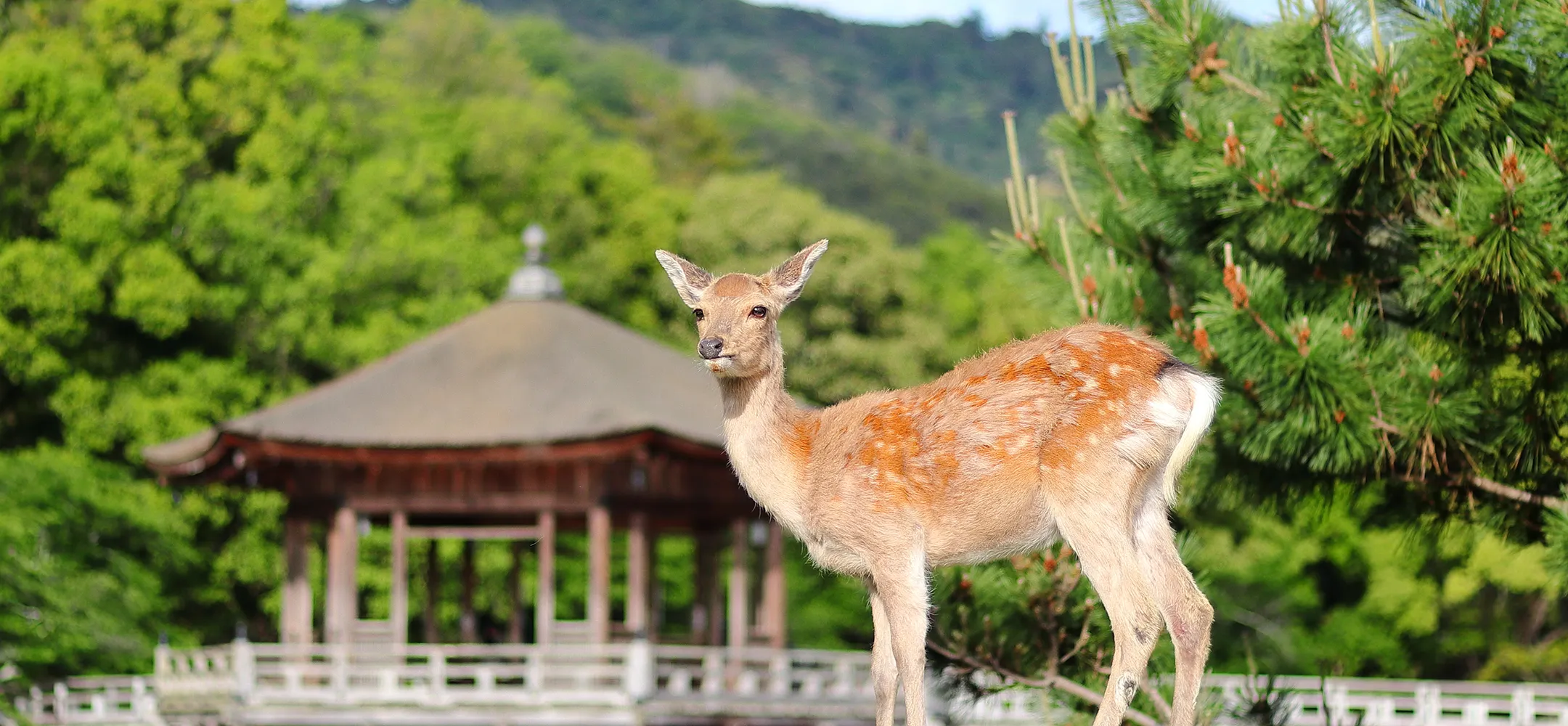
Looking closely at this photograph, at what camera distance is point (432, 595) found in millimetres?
27219

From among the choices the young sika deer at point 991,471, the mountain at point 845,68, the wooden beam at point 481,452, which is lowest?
the wooden beam at point 481,452

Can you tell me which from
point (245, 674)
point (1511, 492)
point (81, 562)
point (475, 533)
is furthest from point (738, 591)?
point (1511, 492)

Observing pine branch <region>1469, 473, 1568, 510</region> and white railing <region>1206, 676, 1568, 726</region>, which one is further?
white railing <region>1206, 676, 1568, 726</region>

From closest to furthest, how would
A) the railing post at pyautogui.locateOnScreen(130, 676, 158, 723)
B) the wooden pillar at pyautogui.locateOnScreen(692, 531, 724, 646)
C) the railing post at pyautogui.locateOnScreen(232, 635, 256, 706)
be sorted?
the railing post at pyautogui.locateOnScreen(232, 635, 256, 706)
the railing post at pyautogui.locateOnScreen(130, 676, 158, 723)
the wooden pillar at pyautogui.locateOnScreen(692, 531, 724, 646)

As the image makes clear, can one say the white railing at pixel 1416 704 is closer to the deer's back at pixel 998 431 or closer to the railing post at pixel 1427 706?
the railing post at pixel 1427 706

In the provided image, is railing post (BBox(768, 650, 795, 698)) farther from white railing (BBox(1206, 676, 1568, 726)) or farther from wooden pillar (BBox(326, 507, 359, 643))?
wooden pillar (BBox(326, 507, 359, 643))

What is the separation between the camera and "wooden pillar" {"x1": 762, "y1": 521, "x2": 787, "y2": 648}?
87.8 feet

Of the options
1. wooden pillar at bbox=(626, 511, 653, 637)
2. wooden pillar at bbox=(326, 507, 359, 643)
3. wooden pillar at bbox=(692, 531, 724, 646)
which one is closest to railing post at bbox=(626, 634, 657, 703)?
wooden pillar at bbox=(626, 511, 653, 637)

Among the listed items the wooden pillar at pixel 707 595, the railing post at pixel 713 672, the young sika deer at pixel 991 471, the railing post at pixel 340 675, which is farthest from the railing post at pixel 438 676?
the young sika deer at pixel 991 471

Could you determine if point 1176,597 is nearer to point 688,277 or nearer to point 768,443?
point 768,443

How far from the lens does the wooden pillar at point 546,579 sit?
77.9ft

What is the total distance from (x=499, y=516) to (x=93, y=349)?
9096mm

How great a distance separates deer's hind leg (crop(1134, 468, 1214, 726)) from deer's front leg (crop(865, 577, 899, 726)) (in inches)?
38.5

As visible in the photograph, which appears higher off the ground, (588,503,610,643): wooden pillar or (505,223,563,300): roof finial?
(505,223,563,300): roof finial
